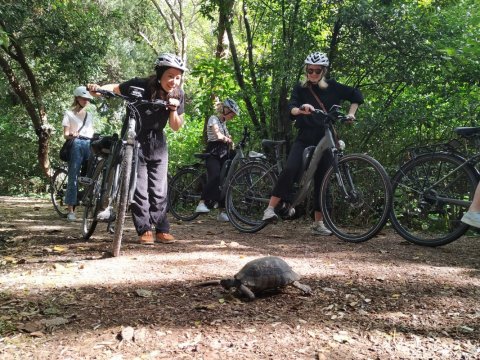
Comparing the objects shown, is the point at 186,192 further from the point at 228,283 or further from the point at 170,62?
the point at 228,283

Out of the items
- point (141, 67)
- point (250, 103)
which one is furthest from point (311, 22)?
point (141, 67)

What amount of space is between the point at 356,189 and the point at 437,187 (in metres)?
0.85

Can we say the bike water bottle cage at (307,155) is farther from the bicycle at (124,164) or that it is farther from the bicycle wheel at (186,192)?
the bicycle wheel at (186,192)

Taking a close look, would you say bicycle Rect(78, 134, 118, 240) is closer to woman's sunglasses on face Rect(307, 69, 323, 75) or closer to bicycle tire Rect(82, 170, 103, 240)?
bicycle tire Rect(82, 170, 103, 240)

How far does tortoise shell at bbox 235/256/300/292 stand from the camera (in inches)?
113

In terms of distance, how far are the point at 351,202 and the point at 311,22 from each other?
354 cm

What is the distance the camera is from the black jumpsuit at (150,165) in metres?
4.62

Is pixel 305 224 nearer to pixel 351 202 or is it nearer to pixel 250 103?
pixel 351 202

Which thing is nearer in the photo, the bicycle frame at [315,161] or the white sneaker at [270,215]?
the bicycle frame at [315,161]

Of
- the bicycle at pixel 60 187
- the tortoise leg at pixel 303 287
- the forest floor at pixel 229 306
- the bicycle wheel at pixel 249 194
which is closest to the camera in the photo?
the forest floor at pixel 229 306

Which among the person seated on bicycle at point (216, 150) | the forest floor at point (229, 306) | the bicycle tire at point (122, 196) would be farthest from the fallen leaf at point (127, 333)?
the person seated on bicycle at point (216, 150)

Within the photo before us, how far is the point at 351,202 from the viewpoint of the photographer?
4.97 meters

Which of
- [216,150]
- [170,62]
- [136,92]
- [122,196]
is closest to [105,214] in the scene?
[122,196]

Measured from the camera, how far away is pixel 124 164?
165 inches
